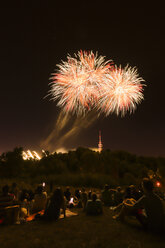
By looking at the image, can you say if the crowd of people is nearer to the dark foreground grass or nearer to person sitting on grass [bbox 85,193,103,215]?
person sitting on grass [bbox 85,193,103,215]

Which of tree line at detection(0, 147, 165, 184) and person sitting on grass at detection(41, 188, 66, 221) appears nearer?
person sitting on grass at detection(41, 188, 66, 221)

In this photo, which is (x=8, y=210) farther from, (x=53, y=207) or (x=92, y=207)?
(x=92, y=207)

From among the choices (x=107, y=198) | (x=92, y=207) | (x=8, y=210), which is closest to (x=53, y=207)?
(x=8, y=210)

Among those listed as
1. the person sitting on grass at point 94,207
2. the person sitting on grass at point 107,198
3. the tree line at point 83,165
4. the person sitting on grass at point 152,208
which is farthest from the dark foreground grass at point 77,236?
the tree line at point 83,165

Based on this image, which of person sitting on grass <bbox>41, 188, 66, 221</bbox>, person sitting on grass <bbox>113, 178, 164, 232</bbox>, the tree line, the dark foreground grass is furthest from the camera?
the tree line

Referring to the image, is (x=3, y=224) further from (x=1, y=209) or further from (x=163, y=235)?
(x=163, y=235)

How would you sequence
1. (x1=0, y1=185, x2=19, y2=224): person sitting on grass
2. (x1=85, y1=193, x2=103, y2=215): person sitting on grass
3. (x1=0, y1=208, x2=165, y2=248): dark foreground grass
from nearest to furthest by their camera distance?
(x1=0, y1=208, x2=165, y2=248): dark foreground grass → (x1=0, y1=185, x2=19, y2=224): person sitting on grass → (x1=85, y1=193, x2=103, y2=215): person sitting on grass

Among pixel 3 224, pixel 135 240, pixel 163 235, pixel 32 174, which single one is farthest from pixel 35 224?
pixel 32 174

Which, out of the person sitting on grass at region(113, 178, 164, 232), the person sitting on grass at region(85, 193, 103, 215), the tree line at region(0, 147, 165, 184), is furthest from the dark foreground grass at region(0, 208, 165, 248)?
the tree line at region(0, 147, 165, 184)

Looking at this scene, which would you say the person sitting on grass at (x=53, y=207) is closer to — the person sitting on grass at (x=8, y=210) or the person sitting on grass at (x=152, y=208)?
the person sitting on grass at (x=8, y=210)
